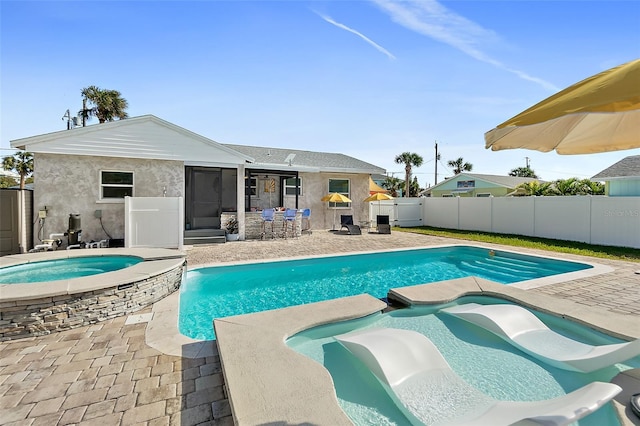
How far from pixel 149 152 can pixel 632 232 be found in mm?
19670

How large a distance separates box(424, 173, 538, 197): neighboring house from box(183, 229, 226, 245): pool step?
27191 millimetres

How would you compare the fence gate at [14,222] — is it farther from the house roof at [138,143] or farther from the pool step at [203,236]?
the pool step at [203,236]

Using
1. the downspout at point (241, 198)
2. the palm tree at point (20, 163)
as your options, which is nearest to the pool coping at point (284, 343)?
the downspout at point (241, 198)

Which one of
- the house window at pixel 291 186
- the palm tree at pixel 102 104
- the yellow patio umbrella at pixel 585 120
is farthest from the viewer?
the palm tree at pixel 102 104

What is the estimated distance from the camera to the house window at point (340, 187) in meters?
18.5

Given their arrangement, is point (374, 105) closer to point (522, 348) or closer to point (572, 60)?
point (572, 60)

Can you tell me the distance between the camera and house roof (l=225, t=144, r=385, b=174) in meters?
16.1

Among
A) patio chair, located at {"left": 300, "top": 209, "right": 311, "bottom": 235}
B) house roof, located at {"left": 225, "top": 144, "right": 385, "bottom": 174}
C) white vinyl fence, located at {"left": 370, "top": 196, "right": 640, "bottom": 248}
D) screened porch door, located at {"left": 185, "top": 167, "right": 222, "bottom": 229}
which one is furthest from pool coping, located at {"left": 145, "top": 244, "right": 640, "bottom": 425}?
house roof, located at {"left": 225, "top": 144, "right": 385, "bottom": 174}

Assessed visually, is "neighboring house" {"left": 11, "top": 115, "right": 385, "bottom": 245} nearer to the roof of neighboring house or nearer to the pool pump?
the pool pump

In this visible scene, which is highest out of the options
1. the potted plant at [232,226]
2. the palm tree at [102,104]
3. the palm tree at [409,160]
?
the palm tree at [102,104]

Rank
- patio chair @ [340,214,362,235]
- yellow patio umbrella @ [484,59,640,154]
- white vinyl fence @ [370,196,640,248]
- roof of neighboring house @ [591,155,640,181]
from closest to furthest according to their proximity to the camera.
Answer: yellow patio umbrella @ [484,59,640,154] → white vinyl fence @ [370,196,640,248] → patio chair @ [340,214,362,235] → roof of neighboring house @ [591,155,640,181]

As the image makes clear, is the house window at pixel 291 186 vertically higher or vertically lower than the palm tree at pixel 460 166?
lower

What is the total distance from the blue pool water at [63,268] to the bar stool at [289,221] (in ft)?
24.5

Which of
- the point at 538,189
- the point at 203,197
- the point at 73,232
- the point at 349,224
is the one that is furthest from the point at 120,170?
the point at 538,189
